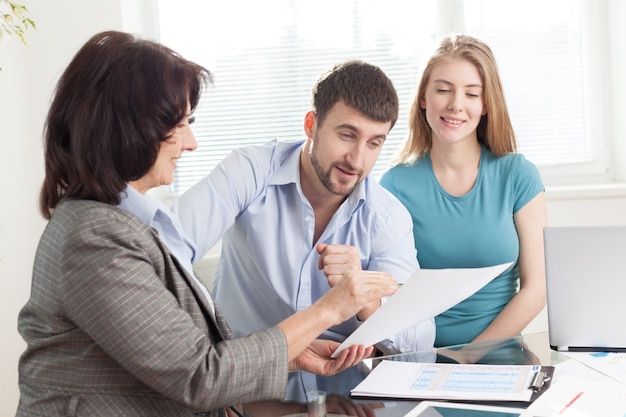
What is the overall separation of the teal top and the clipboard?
811 mm

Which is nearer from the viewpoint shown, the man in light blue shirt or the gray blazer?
the gray blazer

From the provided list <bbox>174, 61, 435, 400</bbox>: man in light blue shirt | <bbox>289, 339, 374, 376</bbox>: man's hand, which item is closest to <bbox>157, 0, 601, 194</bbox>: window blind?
<bbox>174, 61, 435, 400</bbox>: man in light blue shirt

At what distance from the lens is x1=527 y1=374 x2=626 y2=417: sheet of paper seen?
1440 mm

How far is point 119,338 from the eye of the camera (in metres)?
1.27

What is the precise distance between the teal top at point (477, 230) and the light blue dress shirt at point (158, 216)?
1.03 m

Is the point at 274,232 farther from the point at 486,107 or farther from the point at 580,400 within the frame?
the point at 580,400

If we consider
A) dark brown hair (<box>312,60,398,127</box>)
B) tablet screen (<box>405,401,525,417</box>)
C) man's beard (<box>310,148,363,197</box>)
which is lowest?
tablet screen (<box>405,401,525,417</box>)

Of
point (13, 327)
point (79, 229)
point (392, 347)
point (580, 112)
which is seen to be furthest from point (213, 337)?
point (580, 112)

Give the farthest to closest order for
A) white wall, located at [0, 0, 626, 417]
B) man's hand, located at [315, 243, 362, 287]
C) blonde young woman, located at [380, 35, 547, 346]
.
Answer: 1. white wall, located at [0, 0, 626, 417]
2. blonde young woman, located at [380, 35, 547, 346]
3. man's hand, located at [315, 243, 362, 287]

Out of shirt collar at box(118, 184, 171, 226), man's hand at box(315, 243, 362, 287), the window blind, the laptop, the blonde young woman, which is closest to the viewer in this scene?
shirt collar at box(118, 184, 171, 226)

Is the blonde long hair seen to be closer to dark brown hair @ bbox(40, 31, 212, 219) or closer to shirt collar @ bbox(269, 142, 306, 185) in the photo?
shirt collar @ bbox(269, 142, 306, 185)

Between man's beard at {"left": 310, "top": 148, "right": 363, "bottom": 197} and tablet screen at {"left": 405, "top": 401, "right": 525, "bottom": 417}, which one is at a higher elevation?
man's beard at {"left": 310, "top": 148, "right": 363, "bottom": 197}

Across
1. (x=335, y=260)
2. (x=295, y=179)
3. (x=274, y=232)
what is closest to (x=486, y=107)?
(x=295, y=179)

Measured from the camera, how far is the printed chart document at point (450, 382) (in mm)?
1548
